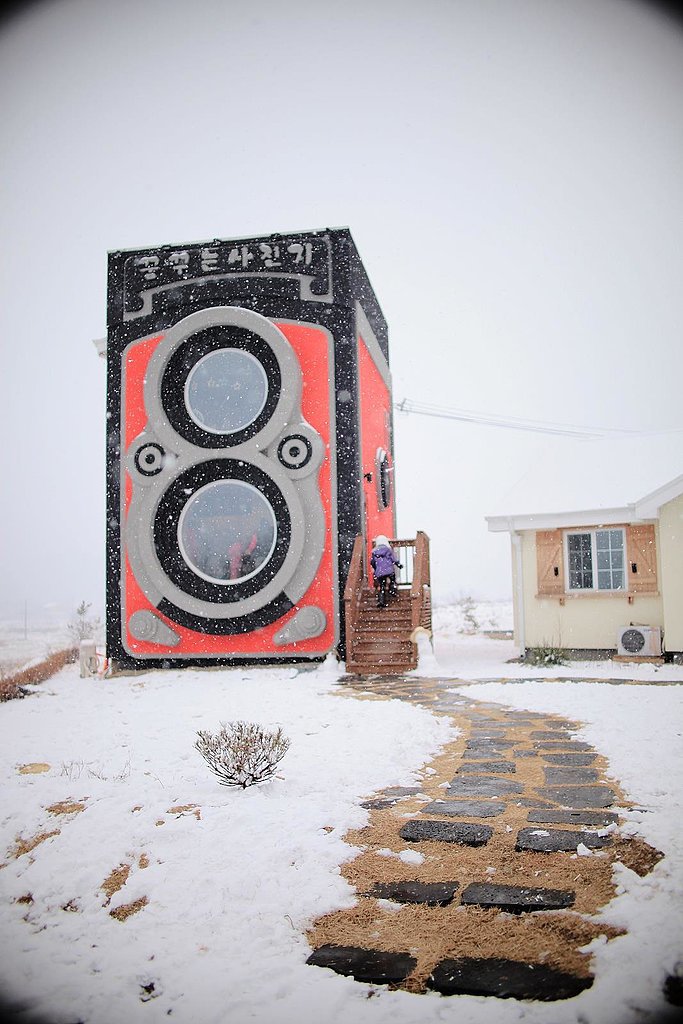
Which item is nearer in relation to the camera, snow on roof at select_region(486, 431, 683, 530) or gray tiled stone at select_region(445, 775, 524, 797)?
gray tiled stone at select_region(445, 775, 524, 797)

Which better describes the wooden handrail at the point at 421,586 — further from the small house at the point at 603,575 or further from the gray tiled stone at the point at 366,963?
the gray tiled stone at the point at 366,963

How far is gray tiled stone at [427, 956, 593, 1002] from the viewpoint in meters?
2.04

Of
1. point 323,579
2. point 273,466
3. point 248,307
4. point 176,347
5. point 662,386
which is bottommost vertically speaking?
point 323,579

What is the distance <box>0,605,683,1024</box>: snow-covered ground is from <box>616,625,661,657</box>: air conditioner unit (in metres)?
4.95

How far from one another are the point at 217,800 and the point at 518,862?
184 centimetres

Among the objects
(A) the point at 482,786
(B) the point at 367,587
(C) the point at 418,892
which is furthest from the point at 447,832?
(B) the point at 367,587

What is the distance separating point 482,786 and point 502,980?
2.17m

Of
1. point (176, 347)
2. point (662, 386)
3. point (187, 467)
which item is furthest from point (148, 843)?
point (662, 386)

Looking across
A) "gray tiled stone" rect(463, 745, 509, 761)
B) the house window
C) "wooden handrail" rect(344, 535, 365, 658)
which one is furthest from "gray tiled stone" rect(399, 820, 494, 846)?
the house window

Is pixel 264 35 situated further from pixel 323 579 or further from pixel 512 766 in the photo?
pixel 323 579

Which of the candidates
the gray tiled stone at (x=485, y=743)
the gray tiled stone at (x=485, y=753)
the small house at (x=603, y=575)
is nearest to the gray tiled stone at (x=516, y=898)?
the gray tiled stone at (x=485, y=753)

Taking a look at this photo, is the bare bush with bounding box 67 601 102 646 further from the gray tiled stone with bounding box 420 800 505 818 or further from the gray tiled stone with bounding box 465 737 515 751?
the gray tiled stone with bounding box 420 800 505 818

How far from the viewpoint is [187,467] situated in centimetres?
1166

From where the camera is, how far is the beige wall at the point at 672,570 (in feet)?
36.0
